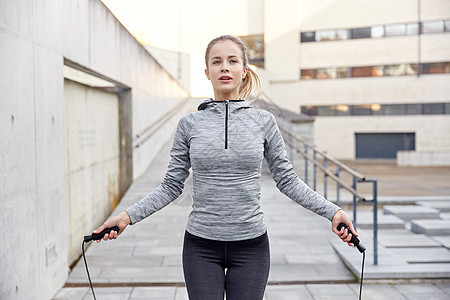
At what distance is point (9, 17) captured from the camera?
3.21m

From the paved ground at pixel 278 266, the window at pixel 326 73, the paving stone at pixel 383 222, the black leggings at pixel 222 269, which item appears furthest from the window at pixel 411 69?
the black leggings at pixel 222 269

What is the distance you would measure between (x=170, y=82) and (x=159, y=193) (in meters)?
13.8

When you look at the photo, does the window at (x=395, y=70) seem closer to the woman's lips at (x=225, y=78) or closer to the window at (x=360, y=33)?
the window at (x=360, y=33)

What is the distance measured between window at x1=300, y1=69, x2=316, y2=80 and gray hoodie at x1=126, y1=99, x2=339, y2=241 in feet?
86.3

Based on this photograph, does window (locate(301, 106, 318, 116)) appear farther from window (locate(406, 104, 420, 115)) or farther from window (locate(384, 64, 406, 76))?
window (locate(406, 104, 420, 115))

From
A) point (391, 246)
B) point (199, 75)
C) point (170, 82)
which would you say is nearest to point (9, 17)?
point (391, 246)

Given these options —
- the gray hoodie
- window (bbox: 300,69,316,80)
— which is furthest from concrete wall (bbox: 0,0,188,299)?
window (bbox: 300,69,316,80)

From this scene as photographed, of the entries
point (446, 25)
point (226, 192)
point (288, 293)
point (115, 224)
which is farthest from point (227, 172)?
point (446, 25)

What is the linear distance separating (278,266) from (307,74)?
2384cm

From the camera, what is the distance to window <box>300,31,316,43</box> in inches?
1070

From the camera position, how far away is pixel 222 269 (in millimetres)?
1902

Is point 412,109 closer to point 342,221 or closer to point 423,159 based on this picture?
point 423,159

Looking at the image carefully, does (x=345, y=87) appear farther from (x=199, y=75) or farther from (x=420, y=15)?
(x=199, y=75)

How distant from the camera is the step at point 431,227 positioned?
21.6 ft
